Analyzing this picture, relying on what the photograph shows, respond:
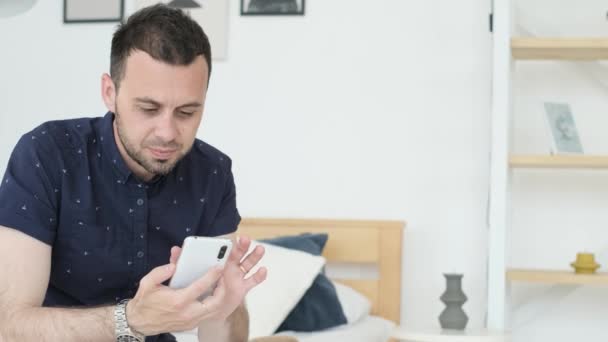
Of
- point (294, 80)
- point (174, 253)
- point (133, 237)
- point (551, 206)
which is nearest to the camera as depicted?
point (174, 253)

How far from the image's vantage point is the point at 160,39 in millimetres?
1589

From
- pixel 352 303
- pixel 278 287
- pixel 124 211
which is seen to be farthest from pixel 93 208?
pixel 352 303

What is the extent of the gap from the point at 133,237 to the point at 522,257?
1.78 m

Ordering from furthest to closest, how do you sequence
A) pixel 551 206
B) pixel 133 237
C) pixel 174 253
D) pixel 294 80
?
pixel 294 80
pixel 551 206
pixel 133 237
pixel 174 253

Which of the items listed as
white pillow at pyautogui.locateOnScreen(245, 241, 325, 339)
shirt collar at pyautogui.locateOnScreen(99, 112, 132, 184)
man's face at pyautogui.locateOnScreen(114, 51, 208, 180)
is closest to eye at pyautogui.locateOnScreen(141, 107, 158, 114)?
man's face at pyautogui.locateOnScreen(114, 51, 208, 180)

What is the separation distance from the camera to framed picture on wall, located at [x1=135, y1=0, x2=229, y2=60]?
133 inches

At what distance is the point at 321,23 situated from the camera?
3.33 metres

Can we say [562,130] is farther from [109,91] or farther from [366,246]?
[109,91]

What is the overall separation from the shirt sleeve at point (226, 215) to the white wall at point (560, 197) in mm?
1518

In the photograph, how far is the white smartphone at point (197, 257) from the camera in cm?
141

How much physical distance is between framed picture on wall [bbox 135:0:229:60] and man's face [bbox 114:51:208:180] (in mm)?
1769

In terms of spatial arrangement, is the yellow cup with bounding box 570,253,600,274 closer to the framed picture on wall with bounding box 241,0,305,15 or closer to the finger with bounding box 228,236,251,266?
the framed picture on wall with bounding box 241,0,305,15

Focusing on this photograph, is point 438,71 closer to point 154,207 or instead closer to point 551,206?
point 551,206

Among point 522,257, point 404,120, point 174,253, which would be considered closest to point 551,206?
point 522,257
